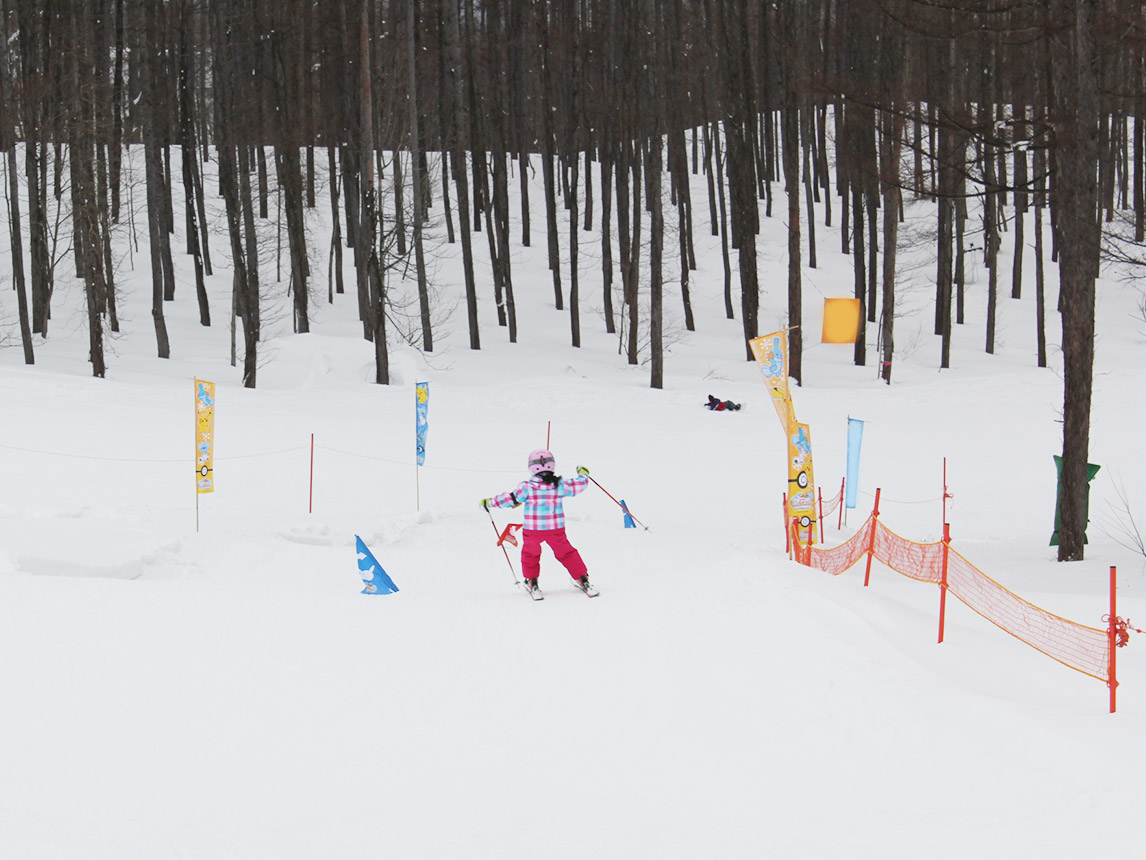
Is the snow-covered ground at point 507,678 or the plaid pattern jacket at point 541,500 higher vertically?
the plaid pattern jacket at point 541,500

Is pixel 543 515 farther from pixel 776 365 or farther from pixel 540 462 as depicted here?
pixel 776 365

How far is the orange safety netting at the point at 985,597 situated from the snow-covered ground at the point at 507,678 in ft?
0.68

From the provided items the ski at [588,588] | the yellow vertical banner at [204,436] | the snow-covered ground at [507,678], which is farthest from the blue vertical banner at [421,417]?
the ski at [588,588]

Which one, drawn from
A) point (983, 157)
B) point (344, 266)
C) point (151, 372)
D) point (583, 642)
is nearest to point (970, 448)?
point (983, 157)

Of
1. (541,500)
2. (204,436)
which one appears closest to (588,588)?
(541,500)

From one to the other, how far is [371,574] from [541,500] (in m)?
1.74

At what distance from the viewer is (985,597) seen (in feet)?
30.7

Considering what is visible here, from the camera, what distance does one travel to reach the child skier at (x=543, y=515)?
939 centimetres

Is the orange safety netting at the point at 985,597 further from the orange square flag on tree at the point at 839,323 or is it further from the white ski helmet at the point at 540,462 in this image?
the orange square flag on tree at the point at 839,323

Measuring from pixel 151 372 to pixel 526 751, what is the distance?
2311 cm

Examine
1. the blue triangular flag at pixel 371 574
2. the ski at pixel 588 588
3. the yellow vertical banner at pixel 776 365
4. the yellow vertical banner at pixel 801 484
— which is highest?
the yellow vertical banner at pixel 776 365

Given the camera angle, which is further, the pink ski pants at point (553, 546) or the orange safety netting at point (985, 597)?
the pink ski pants at point (553, 546)

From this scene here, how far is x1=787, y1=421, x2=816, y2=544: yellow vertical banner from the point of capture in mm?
10664

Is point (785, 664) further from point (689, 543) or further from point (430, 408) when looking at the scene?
point (430, 408)
